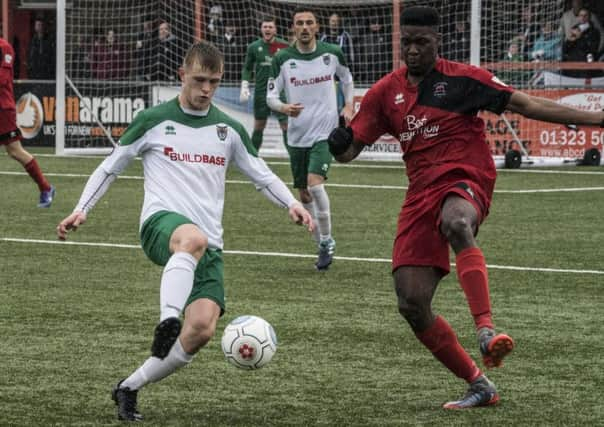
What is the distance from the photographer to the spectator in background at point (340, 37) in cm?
2445

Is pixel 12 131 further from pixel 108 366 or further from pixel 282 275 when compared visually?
pixel 108 366

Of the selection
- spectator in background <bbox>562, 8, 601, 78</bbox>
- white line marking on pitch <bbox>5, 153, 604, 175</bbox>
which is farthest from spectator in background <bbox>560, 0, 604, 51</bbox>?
white line marking on pitch <bbox>5, 153, 604, 175</bbox>

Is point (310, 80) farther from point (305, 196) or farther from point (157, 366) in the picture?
point (157, 366)

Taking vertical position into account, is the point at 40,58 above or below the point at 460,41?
below

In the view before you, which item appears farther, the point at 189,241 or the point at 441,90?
the point at 441,90

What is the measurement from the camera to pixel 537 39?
23703 millimetres

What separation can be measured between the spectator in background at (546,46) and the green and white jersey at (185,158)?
57.7 ft

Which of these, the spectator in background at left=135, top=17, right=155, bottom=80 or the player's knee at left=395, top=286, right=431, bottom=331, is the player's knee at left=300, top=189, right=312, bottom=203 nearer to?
the player's knee at left=395, top=286, right=431, bottom=331

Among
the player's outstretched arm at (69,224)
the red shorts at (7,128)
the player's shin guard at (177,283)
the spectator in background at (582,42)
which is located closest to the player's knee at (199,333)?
the player's shin guard at (177,283)

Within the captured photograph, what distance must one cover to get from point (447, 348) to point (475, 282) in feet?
1.64

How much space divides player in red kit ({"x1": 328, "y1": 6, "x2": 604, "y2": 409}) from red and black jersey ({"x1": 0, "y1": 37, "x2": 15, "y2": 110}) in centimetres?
1019

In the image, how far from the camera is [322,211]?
1194 centimetres

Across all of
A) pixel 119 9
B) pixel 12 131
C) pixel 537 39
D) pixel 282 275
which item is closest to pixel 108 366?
pixel 282 275

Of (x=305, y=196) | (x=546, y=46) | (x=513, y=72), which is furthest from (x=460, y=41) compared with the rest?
(x=305, y=196)
